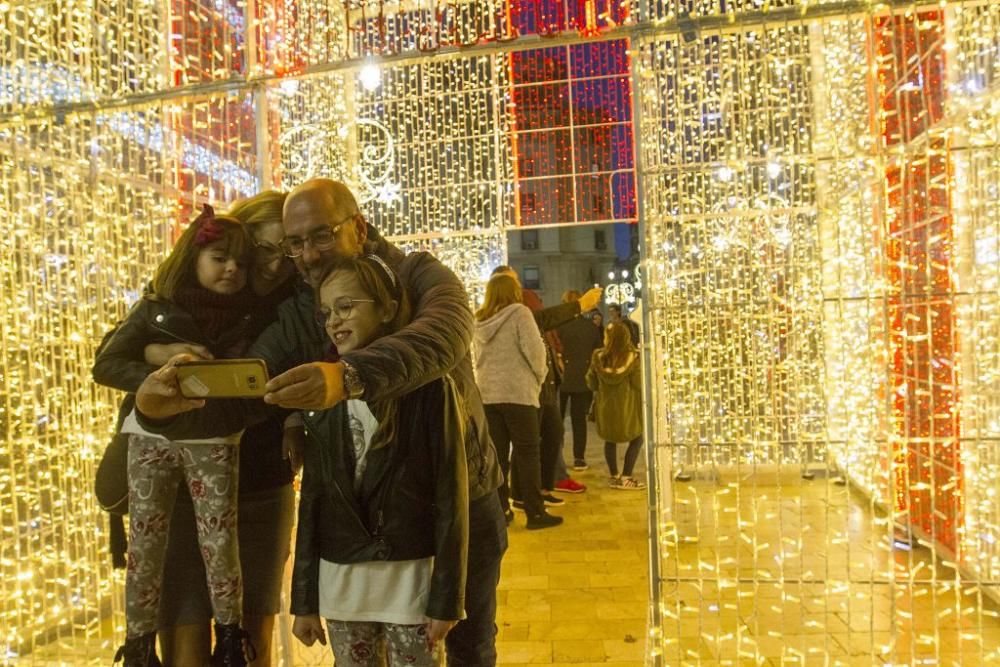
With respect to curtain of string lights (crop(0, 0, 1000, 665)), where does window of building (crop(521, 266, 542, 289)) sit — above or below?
above

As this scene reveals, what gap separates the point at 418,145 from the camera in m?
Answer: 6.79

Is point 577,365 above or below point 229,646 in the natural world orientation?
above

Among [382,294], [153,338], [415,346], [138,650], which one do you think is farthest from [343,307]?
[138,650]

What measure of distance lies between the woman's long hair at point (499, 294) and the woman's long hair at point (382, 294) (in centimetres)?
312

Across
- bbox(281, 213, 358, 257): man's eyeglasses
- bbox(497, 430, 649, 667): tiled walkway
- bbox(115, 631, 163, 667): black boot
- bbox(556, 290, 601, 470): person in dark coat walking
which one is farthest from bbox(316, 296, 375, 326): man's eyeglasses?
bbox(556, 290, 601, 470): person in dark coat walking

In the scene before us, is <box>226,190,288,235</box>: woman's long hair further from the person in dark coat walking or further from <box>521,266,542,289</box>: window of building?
<box>521,266,542,289</box>: window of building

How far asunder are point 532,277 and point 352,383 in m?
34.3

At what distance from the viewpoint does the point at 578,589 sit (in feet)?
13.1

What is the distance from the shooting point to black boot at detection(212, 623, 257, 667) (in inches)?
75.4

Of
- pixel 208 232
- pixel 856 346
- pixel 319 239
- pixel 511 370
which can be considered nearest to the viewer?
pixel 319 239

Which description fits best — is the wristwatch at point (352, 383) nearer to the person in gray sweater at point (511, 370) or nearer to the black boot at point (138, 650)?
the black boot at point (138, 650)

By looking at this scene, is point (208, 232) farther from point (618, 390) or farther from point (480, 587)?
point (618, 390)

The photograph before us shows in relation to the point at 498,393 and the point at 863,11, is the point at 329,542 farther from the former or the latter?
the point at 498,393

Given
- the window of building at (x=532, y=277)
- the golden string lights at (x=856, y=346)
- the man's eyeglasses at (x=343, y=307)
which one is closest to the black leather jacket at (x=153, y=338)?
the man's eyeglasses at (x=343, y=307)
